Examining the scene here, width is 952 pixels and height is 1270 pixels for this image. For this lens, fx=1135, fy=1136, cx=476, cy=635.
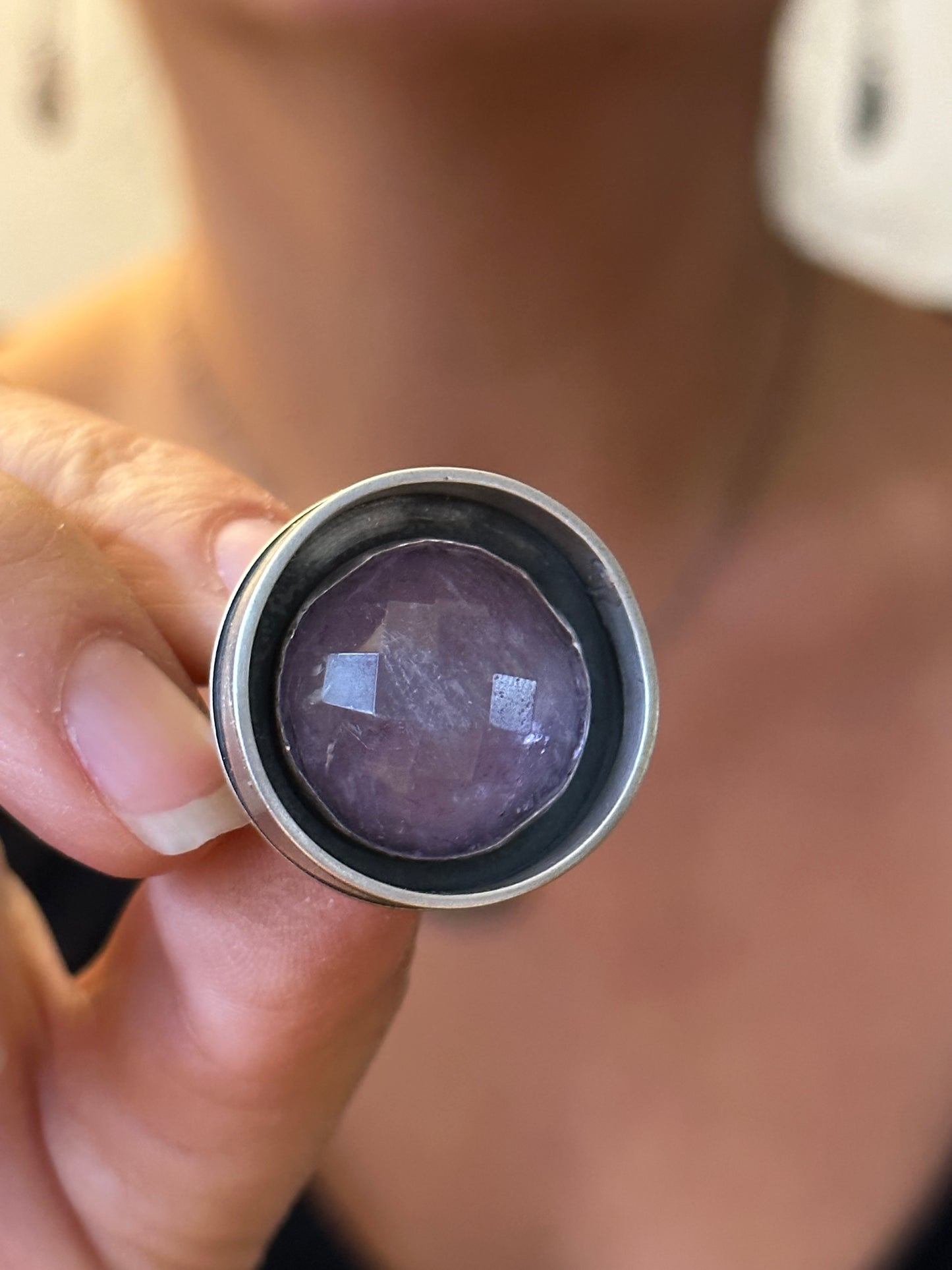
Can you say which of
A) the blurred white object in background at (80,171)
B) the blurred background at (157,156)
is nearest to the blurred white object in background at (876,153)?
the blurred background at (157,156)

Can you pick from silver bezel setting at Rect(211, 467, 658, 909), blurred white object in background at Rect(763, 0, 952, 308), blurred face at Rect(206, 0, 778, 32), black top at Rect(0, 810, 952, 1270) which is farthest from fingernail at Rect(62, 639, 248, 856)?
blurred white object in background at Rect(763, 0, 952, 308)

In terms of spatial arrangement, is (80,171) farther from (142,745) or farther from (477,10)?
(142,745)

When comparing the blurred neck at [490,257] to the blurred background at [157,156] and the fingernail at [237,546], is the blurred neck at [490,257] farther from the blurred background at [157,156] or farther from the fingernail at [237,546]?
the blurred background at [157,156]

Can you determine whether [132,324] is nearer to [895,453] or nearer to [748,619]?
[748,619]

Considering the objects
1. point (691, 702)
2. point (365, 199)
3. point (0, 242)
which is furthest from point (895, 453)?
point (0, 242)

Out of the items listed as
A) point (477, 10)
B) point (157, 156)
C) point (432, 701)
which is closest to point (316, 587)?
point (432, 701)

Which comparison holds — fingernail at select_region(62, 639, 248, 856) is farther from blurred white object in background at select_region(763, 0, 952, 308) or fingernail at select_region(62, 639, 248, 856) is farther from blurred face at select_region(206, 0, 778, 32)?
blurred white object in background at select_region(763, 0, 952, 308)
